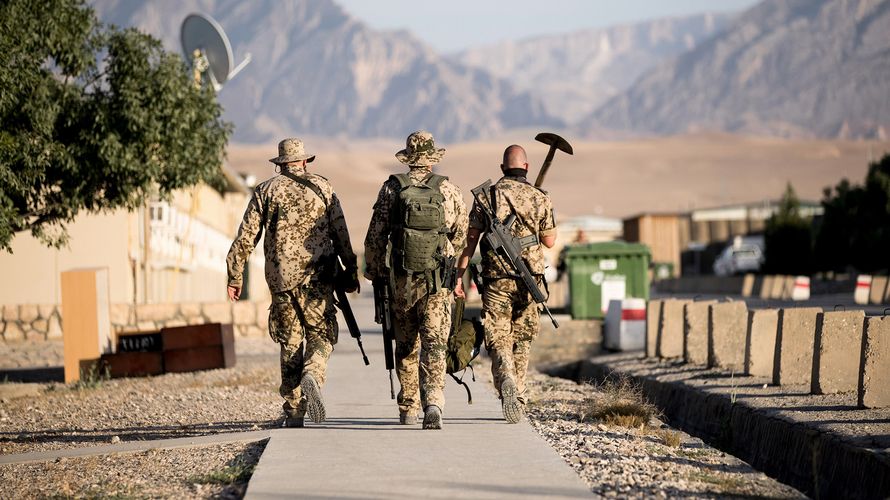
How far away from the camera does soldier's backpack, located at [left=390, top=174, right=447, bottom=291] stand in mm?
9852

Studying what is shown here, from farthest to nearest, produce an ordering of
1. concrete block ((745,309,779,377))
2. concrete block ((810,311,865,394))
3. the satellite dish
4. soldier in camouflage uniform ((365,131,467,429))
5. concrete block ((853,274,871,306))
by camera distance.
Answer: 1. the satellite dish
2. concrete block ((853,274,871,306))
3. concrete block ((745,309,779,377))
4. concrete block ((810,311,865,394))
5. soldier in camouflage uniform ((365,131,467,429))

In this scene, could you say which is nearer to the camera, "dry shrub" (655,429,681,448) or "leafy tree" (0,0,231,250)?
"dry shrub" (655,429,681,448)

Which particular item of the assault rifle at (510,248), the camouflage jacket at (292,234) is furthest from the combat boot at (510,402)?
the camouflage jacket at (292,234)

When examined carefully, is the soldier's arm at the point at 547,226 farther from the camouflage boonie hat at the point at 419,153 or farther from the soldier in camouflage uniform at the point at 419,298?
the camouflage boonie hat at the point at 419,153

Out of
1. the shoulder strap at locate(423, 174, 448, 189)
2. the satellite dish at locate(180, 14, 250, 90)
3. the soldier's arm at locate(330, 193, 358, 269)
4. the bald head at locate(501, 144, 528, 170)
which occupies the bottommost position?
the soldier's arm at locate(330, 193, 358, 269)

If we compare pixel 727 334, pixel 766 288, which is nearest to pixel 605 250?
pixel 727 334

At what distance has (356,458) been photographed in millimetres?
8508

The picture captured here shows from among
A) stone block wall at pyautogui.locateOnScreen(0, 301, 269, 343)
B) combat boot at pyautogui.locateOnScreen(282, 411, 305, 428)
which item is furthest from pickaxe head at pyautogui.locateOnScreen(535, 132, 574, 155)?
stone block wall at pyautogui.locateOnScreen(0, 301, 269, 343)

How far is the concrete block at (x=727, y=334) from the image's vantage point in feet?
49.3

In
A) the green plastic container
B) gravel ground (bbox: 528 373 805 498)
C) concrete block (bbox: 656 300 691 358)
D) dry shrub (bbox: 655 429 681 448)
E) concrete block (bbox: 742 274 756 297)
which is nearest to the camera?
gravel ground (bbox: 528 373 805 498)

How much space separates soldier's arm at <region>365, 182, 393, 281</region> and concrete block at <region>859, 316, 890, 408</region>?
11.8 feet

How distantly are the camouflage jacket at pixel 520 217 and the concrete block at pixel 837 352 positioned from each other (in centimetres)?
251

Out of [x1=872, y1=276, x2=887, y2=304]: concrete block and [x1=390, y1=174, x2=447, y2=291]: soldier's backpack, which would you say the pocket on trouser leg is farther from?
[x1=872, y1=276, x2=887, y2=304]: concrete block

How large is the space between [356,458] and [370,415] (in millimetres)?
2783
